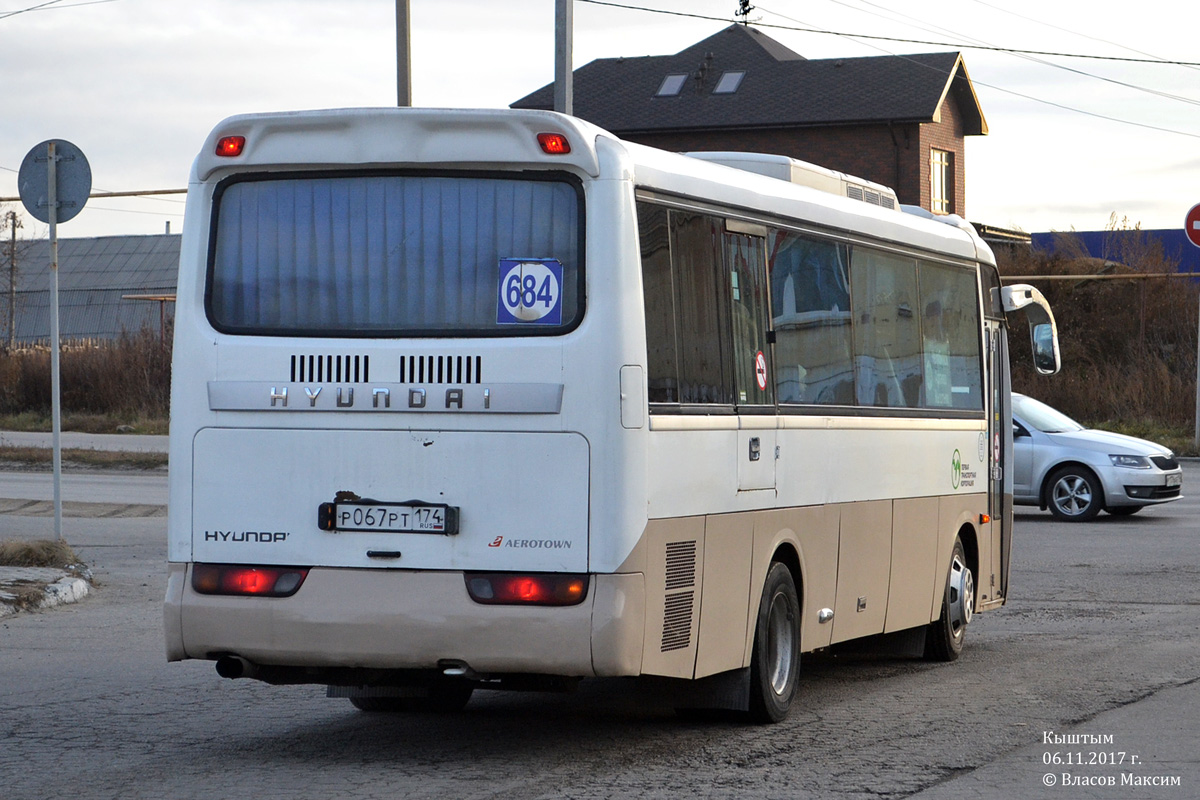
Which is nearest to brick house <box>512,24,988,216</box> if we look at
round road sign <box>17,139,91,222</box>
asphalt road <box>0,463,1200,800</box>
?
round road sign <box>17,139,91,222</box>

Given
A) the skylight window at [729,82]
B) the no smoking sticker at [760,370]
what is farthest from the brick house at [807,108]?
the no smoking sticker at [760,370]

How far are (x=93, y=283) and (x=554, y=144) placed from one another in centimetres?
7107

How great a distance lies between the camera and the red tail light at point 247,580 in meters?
7.07

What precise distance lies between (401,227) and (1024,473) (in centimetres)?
1518

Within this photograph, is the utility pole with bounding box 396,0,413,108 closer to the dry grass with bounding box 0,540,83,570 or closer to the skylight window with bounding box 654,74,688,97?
the dry grass with bounding box 0,540,83,570

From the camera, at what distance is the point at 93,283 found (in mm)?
74375

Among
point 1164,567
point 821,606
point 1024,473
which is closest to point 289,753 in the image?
point 821,606

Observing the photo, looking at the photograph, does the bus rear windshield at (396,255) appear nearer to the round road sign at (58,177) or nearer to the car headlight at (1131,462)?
the round road sign at (58,177)

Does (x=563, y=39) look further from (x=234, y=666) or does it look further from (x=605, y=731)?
(x=234, y=666)

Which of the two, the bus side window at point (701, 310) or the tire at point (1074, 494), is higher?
the bus side window at point (701, 310)

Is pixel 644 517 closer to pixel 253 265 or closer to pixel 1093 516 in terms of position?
pixel 253 265

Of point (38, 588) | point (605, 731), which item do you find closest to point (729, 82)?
point (38, 588)

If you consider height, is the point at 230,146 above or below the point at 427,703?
above

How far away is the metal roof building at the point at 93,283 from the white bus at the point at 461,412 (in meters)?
63.7
